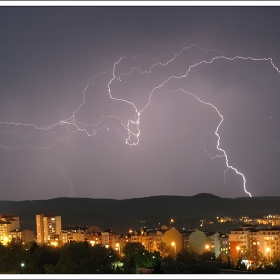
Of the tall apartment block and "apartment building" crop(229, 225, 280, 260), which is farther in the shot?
the tall apartment block

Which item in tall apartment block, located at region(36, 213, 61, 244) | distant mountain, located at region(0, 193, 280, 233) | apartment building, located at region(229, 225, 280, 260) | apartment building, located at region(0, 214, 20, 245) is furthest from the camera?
distant mountain, located at region(0, 193, 280, 233)

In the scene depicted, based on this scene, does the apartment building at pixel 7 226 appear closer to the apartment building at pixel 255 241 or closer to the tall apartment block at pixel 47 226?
the tall apartment block at pixel 47 226

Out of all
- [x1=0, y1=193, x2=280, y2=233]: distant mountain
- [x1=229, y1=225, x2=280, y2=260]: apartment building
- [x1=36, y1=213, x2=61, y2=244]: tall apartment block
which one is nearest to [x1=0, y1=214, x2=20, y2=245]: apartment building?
[x1=36, y1=213, x2=61, y2=244]: tall apartment block

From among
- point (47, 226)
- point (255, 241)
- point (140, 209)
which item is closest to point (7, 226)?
point (47, 226)

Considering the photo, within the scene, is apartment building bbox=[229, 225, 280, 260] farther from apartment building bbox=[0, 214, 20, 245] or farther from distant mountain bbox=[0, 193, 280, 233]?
distant mountain bbox=[0, 193, 280, 233]

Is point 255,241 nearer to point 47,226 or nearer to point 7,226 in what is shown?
point 47,226

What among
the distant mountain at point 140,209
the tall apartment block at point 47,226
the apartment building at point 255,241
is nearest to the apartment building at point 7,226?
the tall apartment block at point 47,226

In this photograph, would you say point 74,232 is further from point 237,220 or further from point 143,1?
point 143,1

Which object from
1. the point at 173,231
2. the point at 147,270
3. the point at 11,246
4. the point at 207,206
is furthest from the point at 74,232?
the point at 207,206

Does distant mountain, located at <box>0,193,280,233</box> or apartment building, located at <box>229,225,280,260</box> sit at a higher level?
distant mountain, located at <box>0,193,280,233</box>
